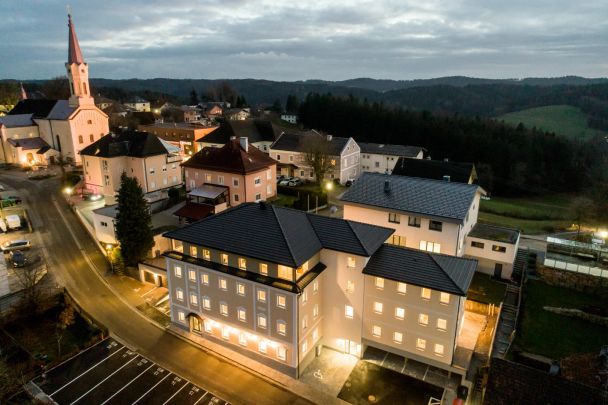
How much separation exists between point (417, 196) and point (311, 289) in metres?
15.6

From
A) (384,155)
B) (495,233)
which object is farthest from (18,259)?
(384,155)

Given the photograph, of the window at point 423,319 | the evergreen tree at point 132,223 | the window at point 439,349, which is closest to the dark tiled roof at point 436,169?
the window at point 423,319

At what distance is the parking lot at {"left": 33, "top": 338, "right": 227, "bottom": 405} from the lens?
2525 cm

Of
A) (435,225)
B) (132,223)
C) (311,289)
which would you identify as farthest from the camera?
(132,223)

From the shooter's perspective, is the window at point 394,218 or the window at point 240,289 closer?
the window at point 240,289

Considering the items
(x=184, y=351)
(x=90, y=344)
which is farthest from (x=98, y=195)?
(x=184, y=351)

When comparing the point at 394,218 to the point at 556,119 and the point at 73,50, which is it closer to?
the point at 73,50

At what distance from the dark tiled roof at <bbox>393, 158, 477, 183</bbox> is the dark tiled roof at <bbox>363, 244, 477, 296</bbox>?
2772 cm

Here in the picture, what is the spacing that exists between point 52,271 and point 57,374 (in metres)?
16.0

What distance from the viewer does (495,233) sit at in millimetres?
39031

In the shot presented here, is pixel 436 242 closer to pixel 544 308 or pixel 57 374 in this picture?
pixel 544 308

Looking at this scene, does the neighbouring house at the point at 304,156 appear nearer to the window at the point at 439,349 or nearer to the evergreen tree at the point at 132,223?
the evergreen tree at the point at 132,223

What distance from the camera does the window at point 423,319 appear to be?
26703mm

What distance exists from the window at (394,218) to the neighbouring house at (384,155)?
116 feet
